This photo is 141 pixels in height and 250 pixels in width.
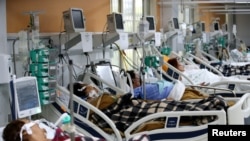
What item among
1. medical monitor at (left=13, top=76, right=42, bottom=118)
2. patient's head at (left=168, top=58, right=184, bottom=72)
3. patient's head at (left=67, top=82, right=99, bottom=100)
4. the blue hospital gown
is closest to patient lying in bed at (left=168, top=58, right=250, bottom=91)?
patient's head at (left=168, top=58, right=184, bottom=72)

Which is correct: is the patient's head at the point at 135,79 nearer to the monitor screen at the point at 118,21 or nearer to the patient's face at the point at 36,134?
the monitor screen at the point at 118,21

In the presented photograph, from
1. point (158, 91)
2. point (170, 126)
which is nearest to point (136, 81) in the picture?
point (158, 91)

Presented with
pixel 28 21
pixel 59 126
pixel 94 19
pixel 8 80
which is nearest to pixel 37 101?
pixel 8 80

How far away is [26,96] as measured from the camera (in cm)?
271

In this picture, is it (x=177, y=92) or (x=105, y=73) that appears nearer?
(x=177, y=92)

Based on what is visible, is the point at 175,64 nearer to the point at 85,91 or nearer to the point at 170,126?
the point at 85,91

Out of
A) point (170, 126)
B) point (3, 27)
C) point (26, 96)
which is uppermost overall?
point (3, 27)

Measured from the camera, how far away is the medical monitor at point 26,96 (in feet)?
8.68

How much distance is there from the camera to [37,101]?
2805mm

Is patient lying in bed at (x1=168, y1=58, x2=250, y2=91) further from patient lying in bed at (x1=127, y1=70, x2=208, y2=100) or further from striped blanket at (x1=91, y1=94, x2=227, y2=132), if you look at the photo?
striped blanket at (x1=91, y1=94, x2=227, y2=132)

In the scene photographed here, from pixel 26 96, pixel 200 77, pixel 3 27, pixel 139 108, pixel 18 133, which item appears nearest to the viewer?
pixel 18 133

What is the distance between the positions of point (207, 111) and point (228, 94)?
1515mm

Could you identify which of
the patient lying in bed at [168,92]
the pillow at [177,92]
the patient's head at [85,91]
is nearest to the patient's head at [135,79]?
the patient lying in bed at [168,92]

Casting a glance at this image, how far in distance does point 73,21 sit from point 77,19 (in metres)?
0.08
